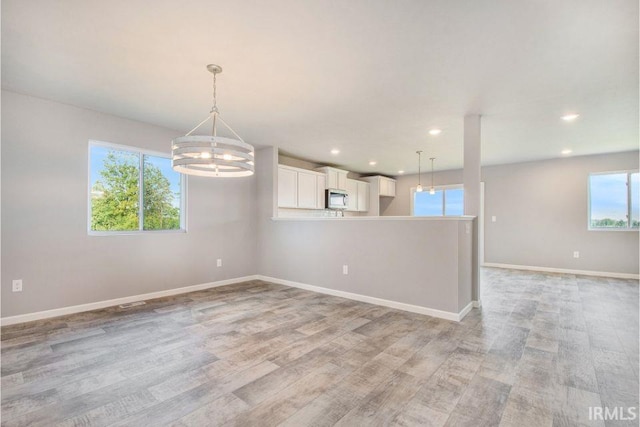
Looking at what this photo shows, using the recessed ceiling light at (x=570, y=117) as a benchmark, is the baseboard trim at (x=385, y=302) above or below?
below

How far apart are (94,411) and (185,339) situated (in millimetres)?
1022

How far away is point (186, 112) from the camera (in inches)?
144

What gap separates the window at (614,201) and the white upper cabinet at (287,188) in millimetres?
5907

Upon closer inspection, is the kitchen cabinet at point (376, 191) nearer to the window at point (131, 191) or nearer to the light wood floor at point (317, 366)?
the light wood floor at point (317, 366)

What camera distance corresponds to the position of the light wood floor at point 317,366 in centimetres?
171

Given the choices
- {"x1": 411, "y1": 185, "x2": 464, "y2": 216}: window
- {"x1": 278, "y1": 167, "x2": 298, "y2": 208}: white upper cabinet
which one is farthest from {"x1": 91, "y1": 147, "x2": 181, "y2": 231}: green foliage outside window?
{"x1": 411, "y1": 185, "x2": 464, "y2": 216}: window

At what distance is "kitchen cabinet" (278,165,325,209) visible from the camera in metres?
5.63

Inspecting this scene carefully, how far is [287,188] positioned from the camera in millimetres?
5707

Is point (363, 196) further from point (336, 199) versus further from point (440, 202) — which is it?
point (440, 202)

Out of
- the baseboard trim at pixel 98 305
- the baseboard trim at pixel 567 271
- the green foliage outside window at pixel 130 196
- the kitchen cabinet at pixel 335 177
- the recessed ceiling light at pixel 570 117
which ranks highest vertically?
the recessed ceiling light at pixel 570 117

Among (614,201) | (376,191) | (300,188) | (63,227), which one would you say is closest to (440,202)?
(376,191)

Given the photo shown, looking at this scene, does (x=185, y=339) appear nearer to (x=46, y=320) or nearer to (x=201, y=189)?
(x=46, y=320)

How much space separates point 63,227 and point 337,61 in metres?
3.55

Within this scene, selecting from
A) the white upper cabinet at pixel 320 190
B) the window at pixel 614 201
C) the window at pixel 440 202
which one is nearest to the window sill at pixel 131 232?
the white upper cabinet at pixel 320 190
